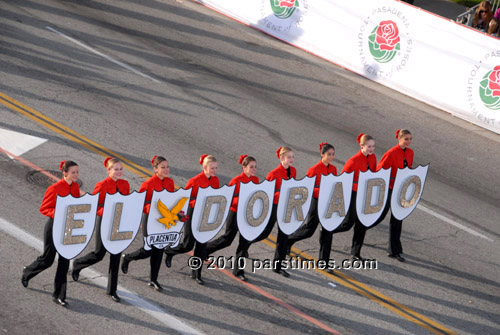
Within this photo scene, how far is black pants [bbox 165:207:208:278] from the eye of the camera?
37.8 feet

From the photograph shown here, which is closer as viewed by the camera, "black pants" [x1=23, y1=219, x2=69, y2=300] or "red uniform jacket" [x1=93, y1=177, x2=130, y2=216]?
"black pants" [x1=23, y1=219, x2=69, y2=300]

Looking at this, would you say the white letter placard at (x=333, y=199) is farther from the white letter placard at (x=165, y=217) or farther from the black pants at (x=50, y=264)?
the black pants at (x=50, y=264)

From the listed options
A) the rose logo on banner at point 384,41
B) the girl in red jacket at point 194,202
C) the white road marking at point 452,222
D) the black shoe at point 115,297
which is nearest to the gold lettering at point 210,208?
the girl in red jacket at point 194,202

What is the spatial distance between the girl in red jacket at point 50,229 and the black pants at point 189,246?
163 centimetres

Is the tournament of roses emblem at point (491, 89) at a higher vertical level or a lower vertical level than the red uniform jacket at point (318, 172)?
higher

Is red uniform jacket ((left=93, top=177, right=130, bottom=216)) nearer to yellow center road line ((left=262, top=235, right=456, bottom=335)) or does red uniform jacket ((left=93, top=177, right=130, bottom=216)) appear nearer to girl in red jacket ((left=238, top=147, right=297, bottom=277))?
girl in red jacket ((left=238, top=147, right=297, bottom=277))

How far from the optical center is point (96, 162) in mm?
14719

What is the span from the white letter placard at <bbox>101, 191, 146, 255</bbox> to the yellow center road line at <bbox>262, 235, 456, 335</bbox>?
3105mm

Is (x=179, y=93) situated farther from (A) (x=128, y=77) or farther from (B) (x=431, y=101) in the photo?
(B) (x=431, y=101)

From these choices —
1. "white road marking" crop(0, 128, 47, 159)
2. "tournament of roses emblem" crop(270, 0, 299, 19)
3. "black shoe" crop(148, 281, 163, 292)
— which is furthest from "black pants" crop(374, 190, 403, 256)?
"tournament of roses emblem" crop(270, 0, 299, 19)

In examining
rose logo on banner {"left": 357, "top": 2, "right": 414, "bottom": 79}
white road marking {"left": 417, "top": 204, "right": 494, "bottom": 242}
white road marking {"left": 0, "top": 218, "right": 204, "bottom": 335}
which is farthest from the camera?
rose logo on banner {"left": 357, "top": 2, "right": 414, "bottom": 79}

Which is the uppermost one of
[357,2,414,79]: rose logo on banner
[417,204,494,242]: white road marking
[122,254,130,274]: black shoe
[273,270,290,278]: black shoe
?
[357,2,414,79]: rose logo on banner

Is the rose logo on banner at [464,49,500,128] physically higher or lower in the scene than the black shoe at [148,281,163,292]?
higher

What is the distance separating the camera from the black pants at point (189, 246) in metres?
11.5
